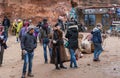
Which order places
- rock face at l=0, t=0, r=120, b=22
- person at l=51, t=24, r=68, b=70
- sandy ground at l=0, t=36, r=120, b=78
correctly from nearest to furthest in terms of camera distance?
sandy ground at l=0, t=36, r=120, b=78, person at l=51, t=24, r=68, b=70, rock face at l=0, t=0, r=120, b=22

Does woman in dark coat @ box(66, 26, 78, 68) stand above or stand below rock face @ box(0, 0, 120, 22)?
below

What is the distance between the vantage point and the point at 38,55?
18.4 metres

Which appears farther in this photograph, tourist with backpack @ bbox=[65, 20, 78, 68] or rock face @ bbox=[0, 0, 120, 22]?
rock face @ bbox=[0, 0, 120, 22]

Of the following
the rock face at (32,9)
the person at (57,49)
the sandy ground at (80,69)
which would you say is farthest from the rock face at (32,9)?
the person at (57,49)

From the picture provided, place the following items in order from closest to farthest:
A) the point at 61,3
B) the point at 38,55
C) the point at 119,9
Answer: the point at 38,55
the point at 119,9
the point at 61,3

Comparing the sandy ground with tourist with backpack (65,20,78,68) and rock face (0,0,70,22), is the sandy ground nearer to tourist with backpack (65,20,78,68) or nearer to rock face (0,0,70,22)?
tourist with backpack (65,20,78,68)

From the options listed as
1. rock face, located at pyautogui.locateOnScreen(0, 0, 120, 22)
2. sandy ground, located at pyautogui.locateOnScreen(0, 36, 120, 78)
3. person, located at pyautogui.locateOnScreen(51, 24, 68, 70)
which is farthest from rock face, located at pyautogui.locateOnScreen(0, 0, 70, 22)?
person, located at pyautogui.locateOnScreen(51, 24, 68, 70)

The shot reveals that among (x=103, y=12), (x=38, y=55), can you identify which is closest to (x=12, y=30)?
(x=103, y=12)

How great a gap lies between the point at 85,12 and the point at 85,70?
849 inches

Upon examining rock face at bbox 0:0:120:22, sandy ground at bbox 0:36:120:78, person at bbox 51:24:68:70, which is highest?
rock face at bbox 0:0:120:22

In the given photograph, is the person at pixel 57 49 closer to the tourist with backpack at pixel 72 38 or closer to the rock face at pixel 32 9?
→ the tourist with backpack at pixel 72 38

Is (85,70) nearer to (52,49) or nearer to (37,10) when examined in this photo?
(52,49)

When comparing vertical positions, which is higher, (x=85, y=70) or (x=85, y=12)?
(x=85, y=12)

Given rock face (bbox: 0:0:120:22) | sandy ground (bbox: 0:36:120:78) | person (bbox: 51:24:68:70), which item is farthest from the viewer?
rock face (bbox: 0:0:120:22)
